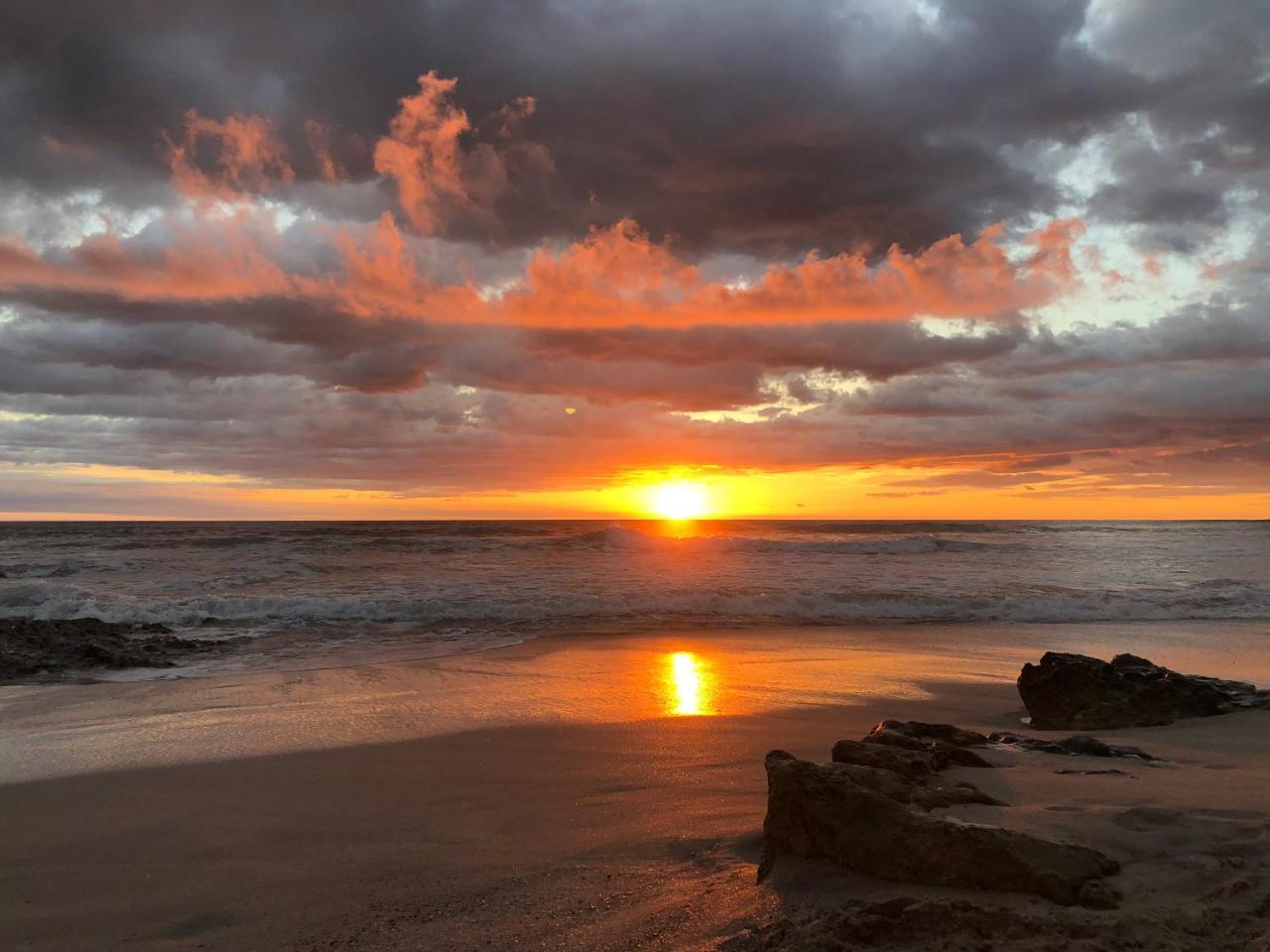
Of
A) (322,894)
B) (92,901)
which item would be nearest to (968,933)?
(322,894)

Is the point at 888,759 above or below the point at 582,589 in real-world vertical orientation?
above

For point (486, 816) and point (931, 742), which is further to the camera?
point (931, 742)

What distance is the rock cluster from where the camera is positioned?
3027 mm

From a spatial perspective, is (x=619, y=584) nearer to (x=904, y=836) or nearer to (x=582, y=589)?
(x=582, y=589)

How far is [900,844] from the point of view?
129 inches

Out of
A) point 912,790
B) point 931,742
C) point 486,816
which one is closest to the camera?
point 912,790

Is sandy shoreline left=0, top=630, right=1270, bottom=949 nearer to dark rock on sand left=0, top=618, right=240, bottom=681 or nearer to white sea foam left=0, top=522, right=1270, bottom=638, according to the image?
dark rock on sand left=0, top=618, right=240, bottom=681

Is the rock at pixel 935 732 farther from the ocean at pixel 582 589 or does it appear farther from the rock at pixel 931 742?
the ocean at pixel 582 589

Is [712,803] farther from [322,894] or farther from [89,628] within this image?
[89,628]

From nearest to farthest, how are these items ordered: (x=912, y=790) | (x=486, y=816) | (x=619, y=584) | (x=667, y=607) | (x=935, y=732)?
(x=912, y=790) → (x=486, y=816) → (x=935, y=732) → (x=667, y=607) → (x=619, y=584)

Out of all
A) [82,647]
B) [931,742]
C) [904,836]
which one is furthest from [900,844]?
[82,647]

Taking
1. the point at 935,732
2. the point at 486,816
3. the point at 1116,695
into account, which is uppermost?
the point at 935,732

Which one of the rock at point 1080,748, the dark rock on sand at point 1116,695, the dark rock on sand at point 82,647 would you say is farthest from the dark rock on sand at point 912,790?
the dark rock on sand at point 82,647

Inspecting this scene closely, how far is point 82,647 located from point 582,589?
36.6 ft
